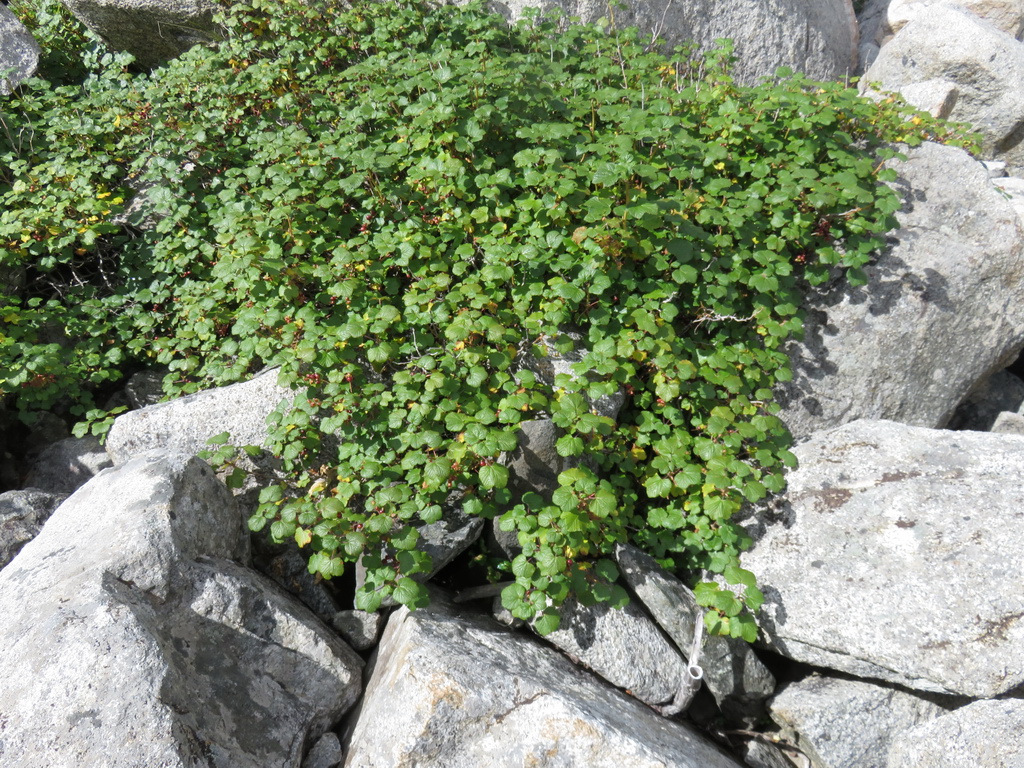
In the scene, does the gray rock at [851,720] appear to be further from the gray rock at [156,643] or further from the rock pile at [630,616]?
the gray rock at [156,643]

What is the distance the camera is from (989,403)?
537cm

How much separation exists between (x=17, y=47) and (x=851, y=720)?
29.5ft

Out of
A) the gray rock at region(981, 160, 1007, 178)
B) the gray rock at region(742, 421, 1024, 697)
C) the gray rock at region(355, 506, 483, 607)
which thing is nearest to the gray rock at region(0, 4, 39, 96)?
the gray rock at region(355, 506, 483, 607)

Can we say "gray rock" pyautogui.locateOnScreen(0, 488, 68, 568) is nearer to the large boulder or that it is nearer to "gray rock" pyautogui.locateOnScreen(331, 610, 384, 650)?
"gray rock" pyautogui.locateOnScreen(331, 610, 384, 650)

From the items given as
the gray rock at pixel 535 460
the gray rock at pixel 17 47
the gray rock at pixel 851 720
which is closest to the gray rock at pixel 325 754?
the gray rock at pixel 535 460

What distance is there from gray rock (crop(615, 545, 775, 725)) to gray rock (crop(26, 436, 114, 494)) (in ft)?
11.8

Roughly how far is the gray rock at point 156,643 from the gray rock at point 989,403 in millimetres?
4983

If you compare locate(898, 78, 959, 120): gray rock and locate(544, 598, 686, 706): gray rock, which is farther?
locate(898, 78, 959, 120): gray rock

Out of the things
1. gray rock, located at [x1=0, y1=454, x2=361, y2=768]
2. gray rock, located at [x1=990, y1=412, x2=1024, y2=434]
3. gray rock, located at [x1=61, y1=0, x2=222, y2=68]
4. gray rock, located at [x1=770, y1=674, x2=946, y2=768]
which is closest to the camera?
gray rock, located at [x1=0, y1=454, x2=361, y2=768]

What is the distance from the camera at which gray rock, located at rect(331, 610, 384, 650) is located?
3.45m

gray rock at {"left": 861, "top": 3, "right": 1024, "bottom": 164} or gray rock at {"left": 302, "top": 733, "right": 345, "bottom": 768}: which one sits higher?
gray rock at {"left": 861, "top": 3, "right": 1024, "bottom": 164}

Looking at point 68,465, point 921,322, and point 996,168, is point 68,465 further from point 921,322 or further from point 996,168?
point 996,168

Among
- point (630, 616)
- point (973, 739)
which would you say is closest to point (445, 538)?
point (630, 616)

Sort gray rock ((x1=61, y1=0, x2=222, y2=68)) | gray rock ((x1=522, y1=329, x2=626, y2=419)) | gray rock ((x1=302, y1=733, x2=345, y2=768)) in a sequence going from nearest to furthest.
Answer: gray rock ((x1=302, y1=733, x2=345, y2=768)) → gray rock ((x1=522, y1=329, x2=626, y2=419)) → gray rock ((x1=61, y1=0, x2=222, y2=68))
